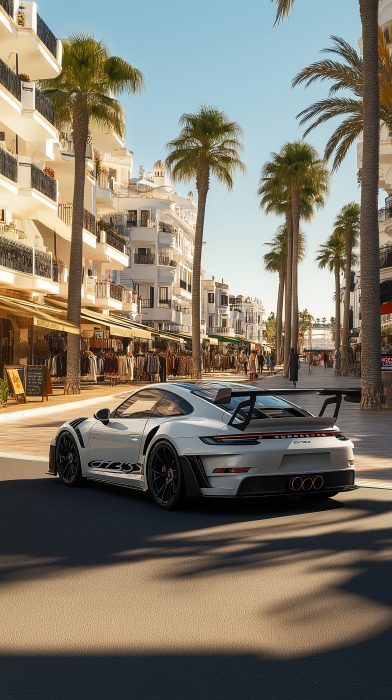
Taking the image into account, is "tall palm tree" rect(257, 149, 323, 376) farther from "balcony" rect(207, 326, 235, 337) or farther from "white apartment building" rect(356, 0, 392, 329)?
"balcony" rect(207, 326, 235, 337)

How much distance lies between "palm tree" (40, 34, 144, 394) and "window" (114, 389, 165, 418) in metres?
21.0

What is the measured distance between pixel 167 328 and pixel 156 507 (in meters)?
71.1

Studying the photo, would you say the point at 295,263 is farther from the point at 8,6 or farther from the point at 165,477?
the point at 165,477

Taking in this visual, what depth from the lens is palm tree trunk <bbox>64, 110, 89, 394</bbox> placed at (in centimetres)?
3039

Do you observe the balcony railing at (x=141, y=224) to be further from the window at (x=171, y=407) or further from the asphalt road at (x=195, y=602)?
the asphalt road at (x=195, y=602)

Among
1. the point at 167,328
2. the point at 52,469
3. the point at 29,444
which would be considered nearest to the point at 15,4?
the point at 29,444

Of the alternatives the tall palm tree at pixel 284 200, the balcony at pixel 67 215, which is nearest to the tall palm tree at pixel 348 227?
the tall palm tree at pixel 284 200

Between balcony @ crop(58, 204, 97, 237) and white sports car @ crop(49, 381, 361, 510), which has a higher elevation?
balcony @ crop(58, 204, 97, 237)

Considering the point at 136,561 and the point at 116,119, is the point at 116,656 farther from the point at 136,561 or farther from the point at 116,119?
the point at 116,119

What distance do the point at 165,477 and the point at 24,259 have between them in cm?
2460

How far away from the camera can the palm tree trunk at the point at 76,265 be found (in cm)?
3039

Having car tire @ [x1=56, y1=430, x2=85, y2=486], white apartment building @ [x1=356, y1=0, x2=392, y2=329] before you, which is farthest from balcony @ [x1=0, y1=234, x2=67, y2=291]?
car tire @ [x1=56, y1=430, x2=85, y2=486]

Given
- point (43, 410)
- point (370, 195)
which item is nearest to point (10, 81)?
point (43, 410)

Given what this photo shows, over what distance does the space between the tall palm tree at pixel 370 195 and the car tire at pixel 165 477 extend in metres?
14.8
